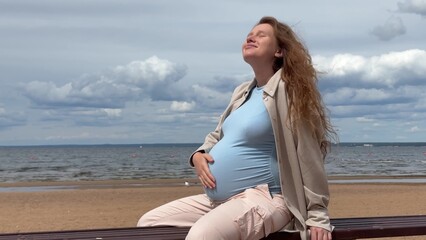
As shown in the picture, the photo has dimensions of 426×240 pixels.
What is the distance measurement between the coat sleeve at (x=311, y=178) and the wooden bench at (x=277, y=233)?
182 millimetres

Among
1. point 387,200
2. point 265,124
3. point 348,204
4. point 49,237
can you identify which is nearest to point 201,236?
point 265,124

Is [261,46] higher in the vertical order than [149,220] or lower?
higher

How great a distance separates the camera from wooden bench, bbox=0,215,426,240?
3529 millimetres

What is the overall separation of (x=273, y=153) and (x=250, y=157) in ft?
0.45

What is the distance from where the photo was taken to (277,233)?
3.46m

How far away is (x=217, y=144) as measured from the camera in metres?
3.70

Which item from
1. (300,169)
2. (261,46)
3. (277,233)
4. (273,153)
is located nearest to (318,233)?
(277,233)

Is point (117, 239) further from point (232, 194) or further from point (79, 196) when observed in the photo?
point (79, 196)

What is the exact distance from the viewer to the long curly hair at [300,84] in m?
3.36

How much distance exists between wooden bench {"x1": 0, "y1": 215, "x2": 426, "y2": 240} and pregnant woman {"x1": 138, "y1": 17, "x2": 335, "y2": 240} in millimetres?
213

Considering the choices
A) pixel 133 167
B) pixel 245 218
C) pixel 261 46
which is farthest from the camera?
pixel 133 167

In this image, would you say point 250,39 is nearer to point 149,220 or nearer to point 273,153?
point 273,153

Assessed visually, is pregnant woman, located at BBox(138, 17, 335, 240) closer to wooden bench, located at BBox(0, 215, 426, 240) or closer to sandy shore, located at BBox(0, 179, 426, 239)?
wooden bench, located at BBox(0, 215, 426, 240)

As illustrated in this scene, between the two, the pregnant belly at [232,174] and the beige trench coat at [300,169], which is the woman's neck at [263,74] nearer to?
the beige trench coat at [300,169]
